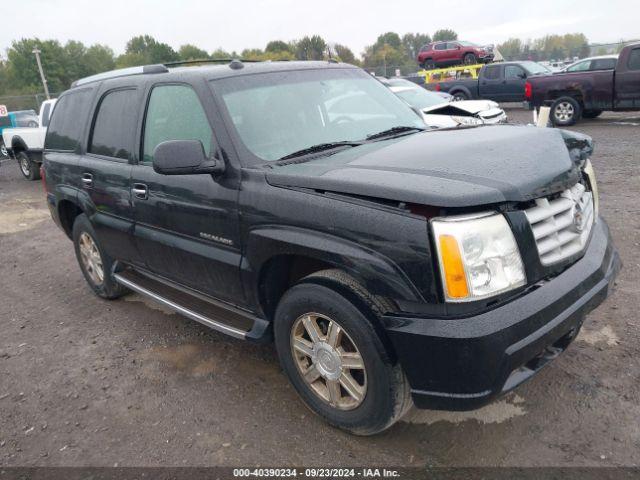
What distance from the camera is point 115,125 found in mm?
4082

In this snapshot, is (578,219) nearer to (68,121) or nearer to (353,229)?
(353,229)

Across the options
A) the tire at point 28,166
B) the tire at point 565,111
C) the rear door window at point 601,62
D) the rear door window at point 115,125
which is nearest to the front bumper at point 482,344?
the rear door window at point 115,125

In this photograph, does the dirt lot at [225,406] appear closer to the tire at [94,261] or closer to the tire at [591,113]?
the tire at [94,261]

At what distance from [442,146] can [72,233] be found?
386cm

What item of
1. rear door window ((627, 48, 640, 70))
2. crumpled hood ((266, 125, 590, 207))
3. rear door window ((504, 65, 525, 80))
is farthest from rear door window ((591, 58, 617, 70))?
→ crumpled hood ((266, 125, 590, 207))

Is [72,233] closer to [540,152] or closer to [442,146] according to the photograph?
[442,146]

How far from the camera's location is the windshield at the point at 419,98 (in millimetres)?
10305

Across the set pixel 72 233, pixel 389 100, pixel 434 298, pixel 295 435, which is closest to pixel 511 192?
pixel 434 298

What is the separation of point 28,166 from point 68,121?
32.4ft

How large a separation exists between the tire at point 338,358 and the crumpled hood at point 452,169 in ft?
1.61

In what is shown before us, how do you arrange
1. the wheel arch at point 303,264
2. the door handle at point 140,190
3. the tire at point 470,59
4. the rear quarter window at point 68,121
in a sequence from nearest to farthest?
1. the wheel arch at point 303,264
2. the door handle at point 140,190
3. the rear quarter window at point 68,121
4. the tire at point 470,59

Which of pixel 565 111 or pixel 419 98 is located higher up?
pixel 419 98

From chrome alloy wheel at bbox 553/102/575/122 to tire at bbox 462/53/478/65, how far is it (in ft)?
52.8

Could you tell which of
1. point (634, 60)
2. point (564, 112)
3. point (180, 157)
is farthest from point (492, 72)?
point (180, 157)
